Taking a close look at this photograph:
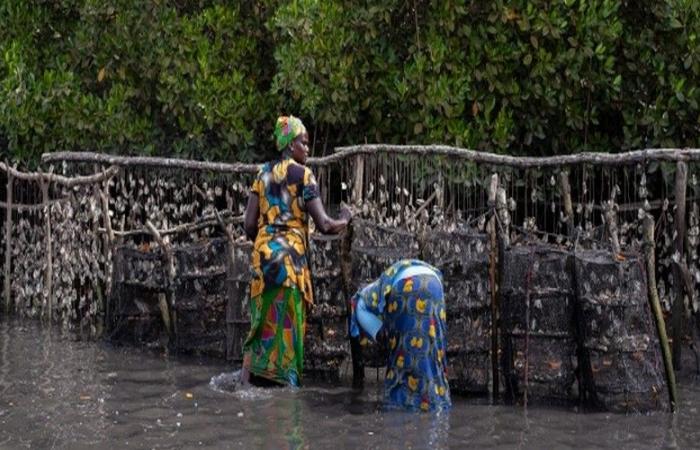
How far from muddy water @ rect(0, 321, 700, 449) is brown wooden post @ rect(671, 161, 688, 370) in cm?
33

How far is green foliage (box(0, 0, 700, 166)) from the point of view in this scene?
13102 millimetres

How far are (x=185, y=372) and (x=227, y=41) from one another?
4098 millimetres

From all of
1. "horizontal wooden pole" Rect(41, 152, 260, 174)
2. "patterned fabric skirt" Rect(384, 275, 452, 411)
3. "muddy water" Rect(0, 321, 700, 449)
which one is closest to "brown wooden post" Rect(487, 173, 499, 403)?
"muddy water" Rect(0, 321, 700, 449)

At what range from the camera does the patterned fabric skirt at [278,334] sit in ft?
34.5

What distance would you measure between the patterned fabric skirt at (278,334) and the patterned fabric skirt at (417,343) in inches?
39.5

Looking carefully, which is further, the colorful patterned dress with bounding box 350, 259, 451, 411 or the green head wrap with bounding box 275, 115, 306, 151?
the green head wrap with bounding box 275, 115, 306, 151

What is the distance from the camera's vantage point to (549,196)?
46.3 feet

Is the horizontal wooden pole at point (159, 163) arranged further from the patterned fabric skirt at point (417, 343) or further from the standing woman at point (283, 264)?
the patterned fabric skirt at point (417, 343)

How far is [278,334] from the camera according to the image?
10.6 meters

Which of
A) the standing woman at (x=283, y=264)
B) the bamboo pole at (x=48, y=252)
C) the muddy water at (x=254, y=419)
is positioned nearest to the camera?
the muddy water at (x=254, y=419)

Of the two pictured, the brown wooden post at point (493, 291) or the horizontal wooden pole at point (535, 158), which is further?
the horizontal wooden pole at point (535, 158)

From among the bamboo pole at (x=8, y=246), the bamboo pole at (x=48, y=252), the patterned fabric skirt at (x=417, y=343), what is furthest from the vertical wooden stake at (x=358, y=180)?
the bamboo pole at (x=8, y=246)

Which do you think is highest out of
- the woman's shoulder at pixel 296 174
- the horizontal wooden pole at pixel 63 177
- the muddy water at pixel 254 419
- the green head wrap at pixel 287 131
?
the green head wrap at pixel 287 131

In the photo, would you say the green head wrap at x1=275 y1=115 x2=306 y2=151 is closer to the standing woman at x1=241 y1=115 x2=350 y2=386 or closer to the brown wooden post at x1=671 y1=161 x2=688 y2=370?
the standing woman at x1=241 y1=115 x2=350 y2=386
